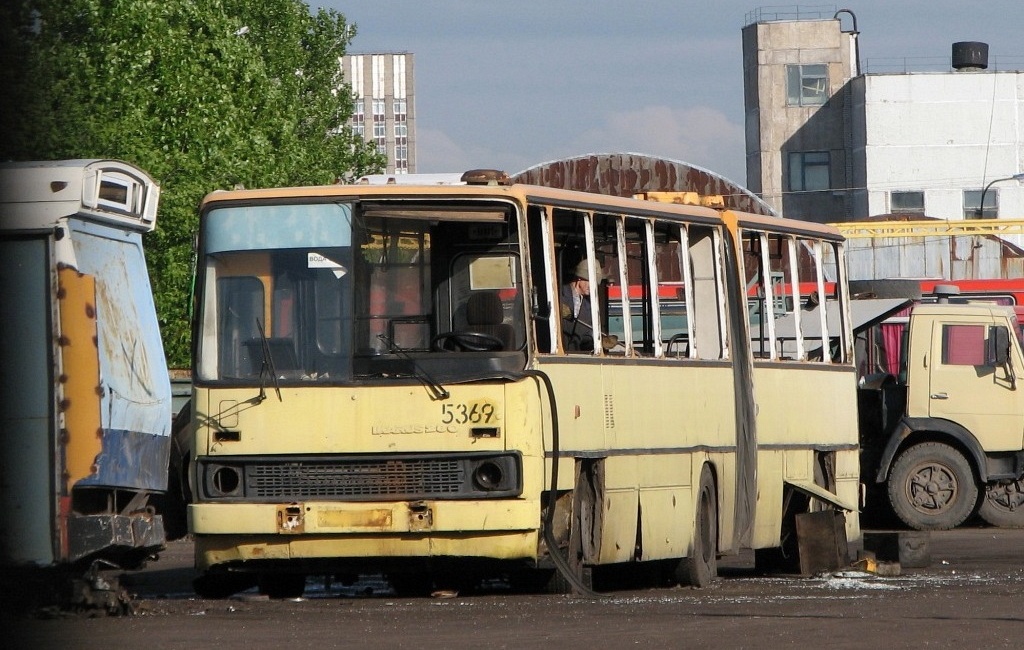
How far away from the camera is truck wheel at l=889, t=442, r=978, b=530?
24094 mm

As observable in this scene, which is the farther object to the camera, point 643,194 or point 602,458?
Answer: point 643,194

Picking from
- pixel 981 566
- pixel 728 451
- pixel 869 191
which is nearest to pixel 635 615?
pixel 728 451

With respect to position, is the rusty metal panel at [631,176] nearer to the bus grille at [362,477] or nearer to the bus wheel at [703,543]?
the bus wheel at [703,543]

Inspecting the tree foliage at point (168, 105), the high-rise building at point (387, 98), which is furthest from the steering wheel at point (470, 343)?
the high-rise building at point (387, 98)

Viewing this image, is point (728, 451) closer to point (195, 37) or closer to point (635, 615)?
point (635, 615)

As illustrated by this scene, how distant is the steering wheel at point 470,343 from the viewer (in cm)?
1318

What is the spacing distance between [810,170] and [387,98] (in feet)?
341

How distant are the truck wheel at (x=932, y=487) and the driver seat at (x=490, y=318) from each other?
38.6ft

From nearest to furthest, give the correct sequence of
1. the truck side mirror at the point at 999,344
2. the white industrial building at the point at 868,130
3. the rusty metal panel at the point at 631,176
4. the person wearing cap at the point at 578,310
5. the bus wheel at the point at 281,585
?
the person wearing cap at the point at 578,310
the bus wheel at the point at 281,585
the truck side mirror at the point at 999,344
the rusty metal panel at the point at 631,176
the white industrial building at the point at 868,130

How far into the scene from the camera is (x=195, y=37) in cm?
3541

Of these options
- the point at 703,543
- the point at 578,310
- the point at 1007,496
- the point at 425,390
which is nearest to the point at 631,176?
the point at 1007,496

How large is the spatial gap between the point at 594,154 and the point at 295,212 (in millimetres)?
49419

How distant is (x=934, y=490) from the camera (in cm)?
2423

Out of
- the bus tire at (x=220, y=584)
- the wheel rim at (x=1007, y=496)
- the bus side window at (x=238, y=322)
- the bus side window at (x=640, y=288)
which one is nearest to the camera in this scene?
the bus side window at (x=238, y=322)
